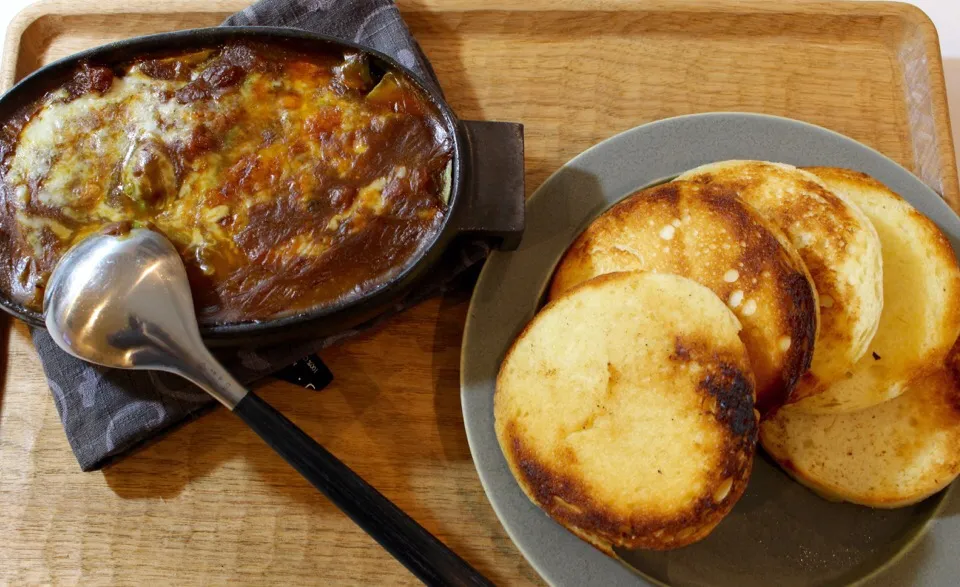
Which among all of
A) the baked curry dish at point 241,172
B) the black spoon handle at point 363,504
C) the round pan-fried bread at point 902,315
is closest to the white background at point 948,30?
the round pan-fried bread at point 902,315

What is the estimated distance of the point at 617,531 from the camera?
60.3 inches

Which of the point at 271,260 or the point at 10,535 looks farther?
the point at 10,535

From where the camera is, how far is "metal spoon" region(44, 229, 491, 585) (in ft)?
5.29

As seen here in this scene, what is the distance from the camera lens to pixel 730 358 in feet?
4.91

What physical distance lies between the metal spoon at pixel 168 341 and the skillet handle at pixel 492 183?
0.66 m

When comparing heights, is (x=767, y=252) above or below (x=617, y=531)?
above

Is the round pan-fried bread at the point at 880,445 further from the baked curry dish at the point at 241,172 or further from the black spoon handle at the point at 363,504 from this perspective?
the baked curry dish at the point at 241,172

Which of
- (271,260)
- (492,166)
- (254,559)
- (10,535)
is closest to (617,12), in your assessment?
(492,166)

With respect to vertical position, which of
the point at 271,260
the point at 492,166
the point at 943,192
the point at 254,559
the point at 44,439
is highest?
the point at 492,166

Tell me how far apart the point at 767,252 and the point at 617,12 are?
1.10m

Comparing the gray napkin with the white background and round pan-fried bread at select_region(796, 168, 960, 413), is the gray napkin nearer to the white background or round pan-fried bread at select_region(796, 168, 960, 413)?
round pan-fried bread at select_region(796, 168, 960, 413)

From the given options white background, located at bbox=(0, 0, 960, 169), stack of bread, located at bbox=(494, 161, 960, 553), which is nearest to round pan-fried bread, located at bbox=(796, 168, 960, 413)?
stack of bread, located at bbox=(494, 161, 960, 553)

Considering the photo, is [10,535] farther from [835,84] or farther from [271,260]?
[835,84]

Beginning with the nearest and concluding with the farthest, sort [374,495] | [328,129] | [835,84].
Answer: [374,495], [328,129], [835,84]
